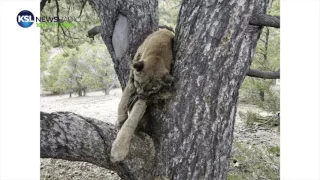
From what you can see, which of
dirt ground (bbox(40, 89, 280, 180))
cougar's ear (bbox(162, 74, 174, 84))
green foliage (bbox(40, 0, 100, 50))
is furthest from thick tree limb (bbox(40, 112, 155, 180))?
green foliage (bbox(40, 0, 100, 50))

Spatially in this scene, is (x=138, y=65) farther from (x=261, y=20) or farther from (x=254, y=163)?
(x=254, y=163)

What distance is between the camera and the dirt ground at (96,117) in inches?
53.2

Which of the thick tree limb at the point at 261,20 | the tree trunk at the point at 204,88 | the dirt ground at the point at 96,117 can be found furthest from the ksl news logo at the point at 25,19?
the thick tree limb at the point at 261,20

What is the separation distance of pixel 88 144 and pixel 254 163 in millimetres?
838

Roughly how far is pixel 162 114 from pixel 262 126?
0.70 metres

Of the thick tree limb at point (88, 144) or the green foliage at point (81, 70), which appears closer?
the thick tree limb at point (88, 144)

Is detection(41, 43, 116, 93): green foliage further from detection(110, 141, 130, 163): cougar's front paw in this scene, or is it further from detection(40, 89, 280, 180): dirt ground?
detection(110, 141, 130, 163): cougar's front paw

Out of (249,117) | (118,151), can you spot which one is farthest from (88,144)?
(249,117)

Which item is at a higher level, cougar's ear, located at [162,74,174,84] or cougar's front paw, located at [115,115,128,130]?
cougar's ear, located at [162,74,174,84]

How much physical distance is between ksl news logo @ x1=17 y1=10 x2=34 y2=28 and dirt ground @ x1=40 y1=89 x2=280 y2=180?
28cm

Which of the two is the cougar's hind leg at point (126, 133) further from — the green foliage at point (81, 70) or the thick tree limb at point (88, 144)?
the green foliage at point (81, 70)

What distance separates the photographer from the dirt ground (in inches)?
53.2

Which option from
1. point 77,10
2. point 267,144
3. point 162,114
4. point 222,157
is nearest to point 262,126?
point 267,144

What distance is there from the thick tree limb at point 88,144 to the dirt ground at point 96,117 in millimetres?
336
